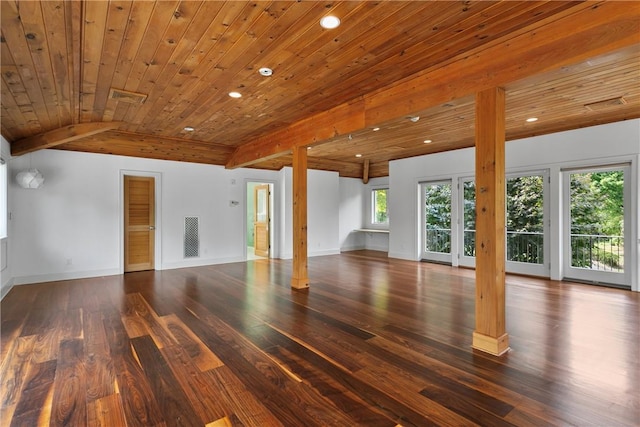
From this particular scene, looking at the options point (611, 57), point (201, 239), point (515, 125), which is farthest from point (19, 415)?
point (515, 125)

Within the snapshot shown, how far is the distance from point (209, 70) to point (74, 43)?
1.05 metres

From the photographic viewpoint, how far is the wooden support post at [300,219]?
5.11 m

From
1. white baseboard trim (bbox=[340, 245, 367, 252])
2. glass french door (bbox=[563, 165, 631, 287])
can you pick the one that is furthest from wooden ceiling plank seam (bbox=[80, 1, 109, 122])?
white baseboard trim (bbox=[340, 245, 367, 252])

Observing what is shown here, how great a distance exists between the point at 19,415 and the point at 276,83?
3.29m

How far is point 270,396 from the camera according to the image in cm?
210

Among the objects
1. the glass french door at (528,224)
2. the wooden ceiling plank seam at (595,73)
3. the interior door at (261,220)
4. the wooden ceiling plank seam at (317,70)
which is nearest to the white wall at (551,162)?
the glass french door at (528,224)

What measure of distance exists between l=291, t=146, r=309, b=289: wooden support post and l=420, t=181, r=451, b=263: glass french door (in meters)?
3.81

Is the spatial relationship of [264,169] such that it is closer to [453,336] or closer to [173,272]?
[173,272]

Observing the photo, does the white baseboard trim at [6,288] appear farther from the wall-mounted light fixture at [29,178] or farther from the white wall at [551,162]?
the white wall at [551,162]

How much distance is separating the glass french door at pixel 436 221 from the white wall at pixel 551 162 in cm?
20

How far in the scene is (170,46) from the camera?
8.70 feet

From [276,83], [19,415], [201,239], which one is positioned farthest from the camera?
[201,239]

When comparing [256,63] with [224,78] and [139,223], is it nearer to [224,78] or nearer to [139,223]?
[224,78]

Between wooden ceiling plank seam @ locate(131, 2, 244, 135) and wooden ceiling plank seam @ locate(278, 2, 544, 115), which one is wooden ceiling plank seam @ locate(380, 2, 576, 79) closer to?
wooden ceiling plank seam @ locate(278, 2, 544, 115)
